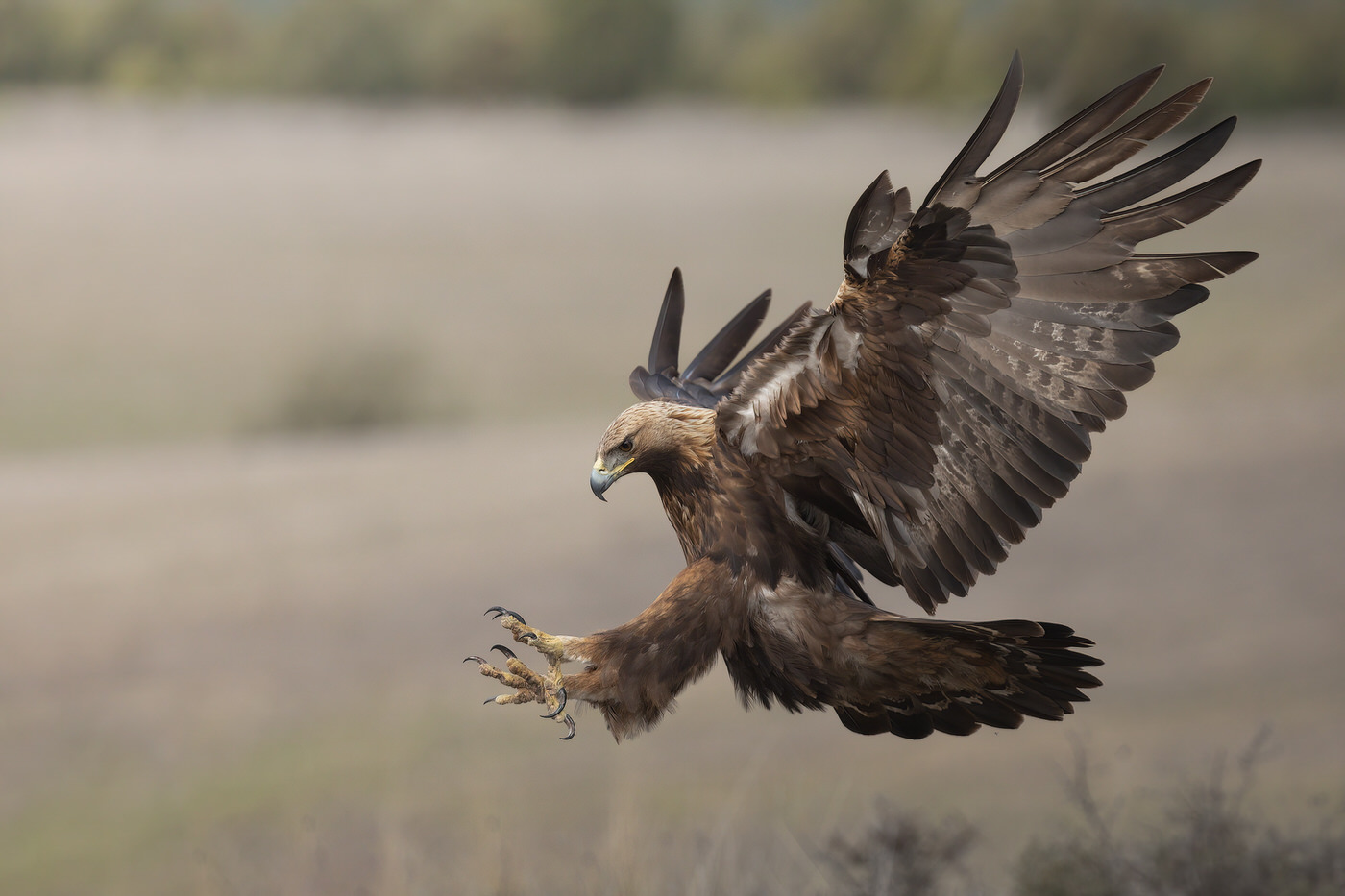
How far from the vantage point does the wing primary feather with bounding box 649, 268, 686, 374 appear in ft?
13.4

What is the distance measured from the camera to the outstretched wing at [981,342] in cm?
262

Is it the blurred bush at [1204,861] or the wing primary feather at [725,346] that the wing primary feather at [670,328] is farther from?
the blurred bush at [1204,861]

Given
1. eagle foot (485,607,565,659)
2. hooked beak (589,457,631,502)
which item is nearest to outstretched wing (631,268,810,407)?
hooked beak (589,457,631,502)

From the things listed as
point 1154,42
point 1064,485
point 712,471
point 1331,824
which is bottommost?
point 1331,824

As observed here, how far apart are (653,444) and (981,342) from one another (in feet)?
2.81

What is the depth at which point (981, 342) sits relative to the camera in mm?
2914

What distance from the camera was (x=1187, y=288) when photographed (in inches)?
110

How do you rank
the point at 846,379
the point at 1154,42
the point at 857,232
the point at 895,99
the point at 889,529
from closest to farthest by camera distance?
the point at 857,232 < the point at 846,379 < the point at 889,529 < the point at 1154,42 < the point at 895,99

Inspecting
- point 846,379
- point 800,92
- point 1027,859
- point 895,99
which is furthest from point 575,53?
point 846,379

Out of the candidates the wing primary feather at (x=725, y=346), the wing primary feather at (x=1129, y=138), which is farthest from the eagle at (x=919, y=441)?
the wing primary feather at (x=725, y=346)

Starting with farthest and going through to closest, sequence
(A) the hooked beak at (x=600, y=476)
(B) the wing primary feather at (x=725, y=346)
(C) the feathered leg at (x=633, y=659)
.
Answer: (B) the wing primary feather at (x=725, y=346)
(A) the hooked beak at (x=600, y=476)
(C) the feathered leg at (x=633, y=659)

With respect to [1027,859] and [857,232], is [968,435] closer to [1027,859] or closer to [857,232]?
[857,232]

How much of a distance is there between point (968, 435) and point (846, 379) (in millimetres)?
389

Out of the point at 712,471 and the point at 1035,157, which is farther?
the point at 712,471
